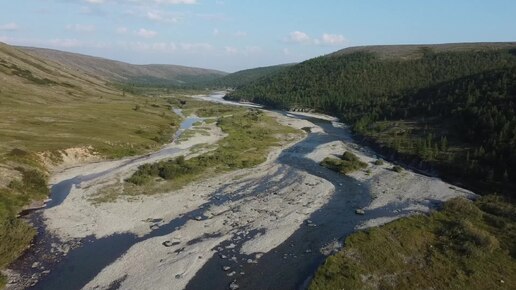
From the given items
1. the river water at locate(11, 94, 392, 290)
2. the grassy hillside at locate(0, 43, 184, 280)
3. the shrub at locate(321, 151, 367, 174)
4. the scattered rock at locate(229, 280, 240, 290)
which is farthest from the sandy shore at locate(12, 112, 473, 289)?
the grassy hillside at locate(0, 43, 184, 280)

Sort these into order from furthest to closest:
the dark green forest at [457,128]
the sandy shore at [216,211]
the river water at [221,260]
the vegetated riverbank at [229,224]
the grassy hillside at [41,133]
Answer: the dark green forest at [457,128]
the grassy hillside at [41,133]
the sandy shore at [216,211]
the vegetated riverbank at [229,224]
the river water at [221,260]

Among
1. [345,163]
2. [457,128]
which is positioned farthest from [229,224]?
[457,128]

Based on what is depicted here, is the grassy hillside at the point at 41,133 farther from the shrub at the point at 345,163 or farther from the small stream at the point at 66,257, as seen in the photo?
the shrub at the point at 345,163

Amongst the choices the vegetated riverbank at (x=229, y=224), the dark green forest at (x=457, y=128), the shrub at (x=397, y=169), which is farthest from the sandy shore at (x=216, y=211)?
the dark green forest at (x=457, y=128)

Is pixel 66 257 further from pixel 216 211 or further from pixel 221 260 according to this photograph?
pixel 216 211

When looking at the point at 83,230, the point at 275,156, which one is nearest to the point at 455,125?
the point at 275,156

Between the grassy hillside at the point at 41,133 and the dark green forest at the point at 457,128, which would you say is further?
the dark green forest at the point at 457,128

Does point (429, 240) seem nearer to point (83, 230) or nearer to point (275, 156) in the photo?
point (83, 230)

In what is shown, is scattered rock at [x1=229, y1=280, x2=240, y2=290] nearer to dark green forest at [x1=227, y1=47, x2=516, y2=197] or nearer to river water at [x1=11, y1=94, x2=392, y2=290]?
river water at [x1=11, y1=94, x2=392, y2=290]
